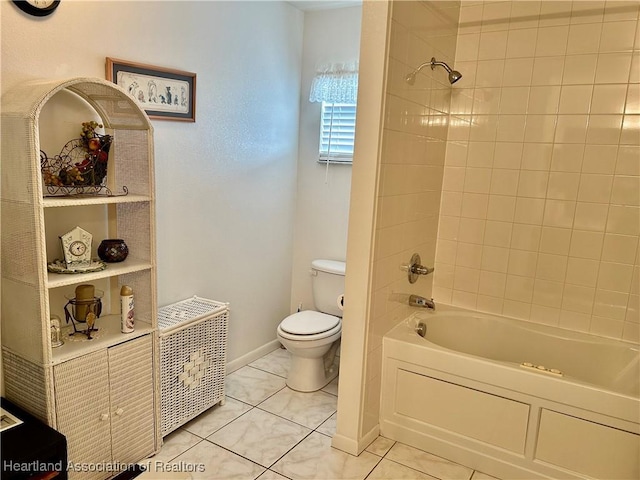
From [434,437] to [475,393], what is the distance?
336mm

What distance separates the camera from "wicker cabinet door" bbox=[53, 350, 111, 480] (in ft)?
5.93

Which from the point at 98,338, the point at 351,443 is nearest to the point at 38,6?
the point at 98,338

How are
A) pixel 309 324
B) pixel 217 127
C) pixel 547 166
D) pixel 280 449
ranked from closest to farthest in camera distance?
1. pixel 280 449
2. pixel 547 166
3. pixel 217 127
4. pixel 309 324

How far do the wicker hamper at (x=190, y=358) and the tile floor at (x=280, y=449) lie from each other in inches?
4.3

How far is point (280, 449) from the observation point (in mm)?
2336

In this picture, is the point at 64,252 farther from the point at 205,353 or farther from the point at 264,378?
the point at 264,378

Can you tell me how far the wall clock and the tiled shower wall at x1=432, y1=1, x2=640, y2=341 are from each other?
209cm

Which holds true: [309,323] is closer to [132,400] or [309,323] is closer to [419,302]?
[419,302]

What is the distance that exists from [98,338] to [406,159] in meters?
1.66

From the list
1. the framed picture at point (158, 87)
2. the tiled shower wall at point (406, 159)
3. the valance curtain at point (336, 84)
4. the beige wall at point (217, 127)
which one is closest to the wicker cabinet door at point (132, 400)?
the beige wall at point (217, 127)

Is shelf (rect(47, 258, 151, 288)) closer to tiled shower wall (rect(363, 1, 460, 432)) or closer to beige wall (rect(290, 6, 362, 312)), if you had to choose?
tiled shower wall (rect(363, 1, 460, 432))

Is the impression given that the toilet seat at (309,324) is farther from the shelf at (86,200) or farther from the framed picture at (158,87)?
the framed picture at (158,87)

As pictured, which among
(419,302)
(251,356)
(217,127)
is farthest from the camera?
(251,356)

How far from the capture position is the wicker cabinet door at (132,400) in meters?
2.01
